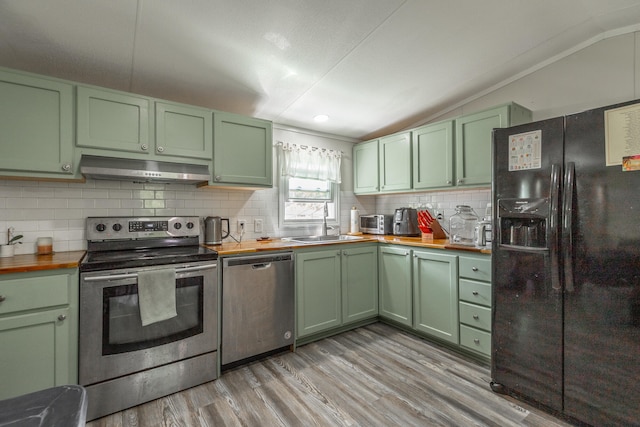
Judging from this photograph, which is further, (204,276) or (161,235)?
(161,235)

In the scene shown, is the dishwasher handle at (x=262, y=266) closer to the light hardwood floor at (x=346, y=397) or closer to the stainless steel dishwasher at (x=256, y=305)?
the stainless steel dishwasher at (x=256, y=305)

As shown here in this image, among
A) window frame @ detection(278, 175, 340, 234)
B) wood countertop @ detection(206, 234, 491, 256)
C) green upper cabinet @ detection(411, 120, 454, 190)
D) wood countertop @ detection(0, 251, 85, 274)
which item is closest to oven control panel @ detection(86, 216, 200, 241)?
wood countertop @ detection(206, 234, 491, 256)

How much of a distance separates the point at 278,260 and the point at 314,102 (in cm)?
156

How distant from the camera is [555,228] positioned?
1690mm

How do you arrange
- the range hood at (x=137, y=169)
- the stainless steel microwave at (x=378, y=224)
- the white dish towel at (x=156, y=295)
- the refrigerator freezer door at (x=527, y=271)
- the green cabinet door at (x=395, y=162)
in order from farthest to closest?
the stainless steel microwave at (x=378, y=224)
the green cabinet door at (x=395, y=162)
the range hood at (x=137, y=169)
the white dish towel at (x=156, y=295)
the refrigerator freezer door at (x=527, y=271)

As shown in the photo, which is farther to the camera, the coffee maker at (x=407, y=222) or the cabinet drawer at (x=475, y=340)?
the coffee maker at (x=407, y=222)

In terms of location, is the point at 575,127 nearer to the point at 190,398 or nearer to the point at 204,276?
the point at 204,276

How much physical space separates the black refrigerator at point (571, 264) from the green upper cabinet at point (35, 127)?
286 cm

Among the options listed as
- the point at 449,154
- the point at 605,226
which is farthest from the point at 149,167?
the point at 605,226

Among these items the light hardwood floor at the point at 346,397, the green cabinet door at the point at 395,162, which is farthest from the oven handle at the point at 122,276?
the green cabinet door at the point at 395,162

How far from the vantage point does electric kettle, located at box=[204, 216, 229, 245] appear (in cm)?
262

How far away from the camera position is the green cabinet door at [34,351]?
1.55 m

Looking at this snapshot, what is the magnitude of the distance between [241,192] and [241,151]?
54 cm

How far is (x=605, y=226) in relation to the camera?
155 cm
